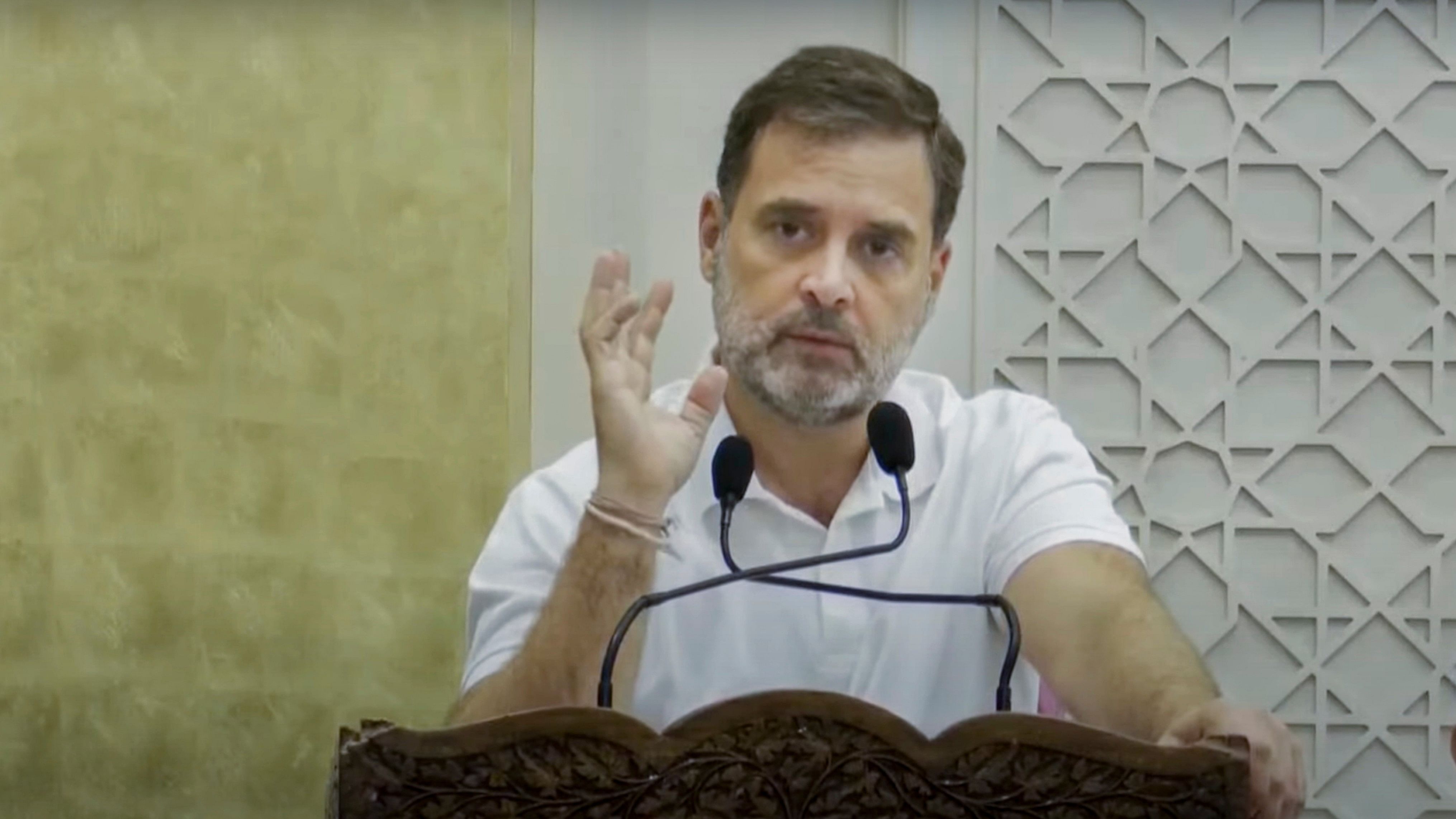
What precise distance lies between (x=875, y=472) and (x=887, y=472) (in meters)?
0.02

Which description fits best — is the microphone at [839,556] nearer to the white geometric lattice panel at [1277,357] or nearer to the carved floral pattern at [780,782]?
the white geometric lattice panel at [1277,357]

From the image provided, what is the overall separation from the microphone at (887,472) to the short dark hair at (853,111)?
196 mm

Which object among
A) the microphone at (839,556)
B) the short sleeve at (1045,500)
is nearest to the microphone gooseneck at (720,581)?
the microphone at (839,556)

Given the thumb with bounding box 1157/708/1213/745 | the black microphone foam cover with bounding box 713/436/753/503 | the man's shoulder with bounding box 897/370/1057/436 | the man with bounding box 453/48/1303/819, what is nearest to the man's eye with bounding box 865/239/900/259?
the man with bounding box 453/48/1303/819

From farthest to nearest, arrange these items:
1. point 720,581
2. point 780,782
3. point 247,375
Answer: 1. point 247,375
2. point 720,581
3. point 780,782

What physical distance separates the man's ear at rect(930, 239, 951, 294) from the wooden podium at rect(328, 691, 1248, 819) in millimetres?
528

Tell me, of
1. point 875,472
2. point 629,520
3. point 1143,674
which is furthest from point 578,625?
point 1143,674

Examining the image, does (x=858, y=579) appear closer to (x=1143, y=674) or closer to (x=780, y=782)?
(x=1143, y=674)

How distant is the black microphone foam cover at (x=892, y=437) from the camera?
1.84 m

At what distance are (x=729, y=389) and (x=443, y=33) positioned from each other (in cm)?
49

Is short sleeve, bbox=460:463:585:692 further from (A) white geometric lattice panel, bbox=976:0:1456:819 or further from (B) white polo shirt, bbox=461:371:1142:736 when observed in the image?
(A) white geometric lattice panel, bbox=976:0:1456:819

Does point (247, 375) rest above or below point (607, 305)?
below

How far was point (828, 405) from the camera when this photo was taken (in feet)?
6.11

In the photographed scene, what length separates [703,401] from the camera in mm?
1837
